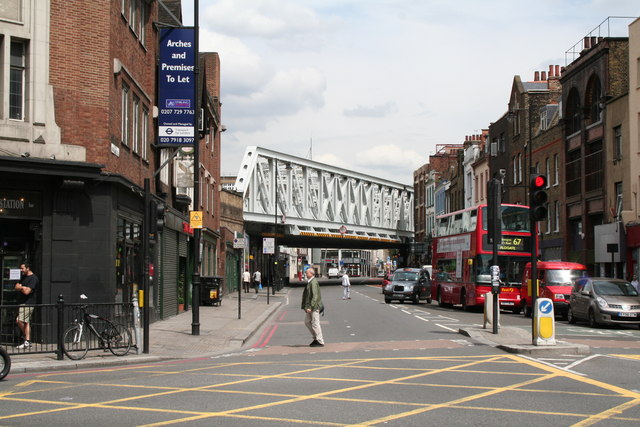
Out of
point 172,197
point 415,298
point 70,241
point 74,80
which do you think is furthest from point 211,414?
point 415,298

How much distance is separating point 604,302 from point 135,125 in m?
15.0

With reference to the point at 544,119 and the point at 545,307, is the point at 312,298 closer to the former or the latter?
the point at 545,307

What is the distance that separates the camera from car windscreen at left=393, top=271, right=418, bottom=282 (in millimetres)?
44000

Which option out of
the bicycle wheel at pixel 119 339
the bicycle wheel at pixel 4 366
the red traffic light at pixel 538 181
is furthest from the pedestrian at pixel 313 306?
the bicycle wheel at pixel 4 366

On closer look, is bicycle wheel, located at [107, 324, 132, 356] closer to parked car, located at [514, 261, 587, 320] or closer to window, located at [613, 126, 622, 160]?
parked car, located at [514, 261, 587, 320]

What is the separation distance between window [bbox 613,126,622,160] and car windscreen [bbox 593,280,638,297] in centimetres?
1487

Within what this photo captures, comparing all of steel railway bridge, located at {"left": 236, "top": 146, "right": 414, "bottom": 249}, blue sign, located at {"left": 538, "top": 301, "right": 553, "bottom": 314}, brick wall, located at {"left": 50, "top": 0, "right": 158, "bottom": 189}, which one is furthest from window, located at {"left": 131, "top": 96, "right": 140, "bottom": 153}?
steel railway bridge, located at {"left": 236, "top": 146, "right": 414, "bottom": 249}

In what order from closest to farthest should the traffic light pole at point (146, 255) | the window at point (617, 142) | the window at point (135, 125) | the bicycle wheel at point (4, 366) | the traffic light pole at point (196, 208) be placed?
the bicycle wheel at point (4, 366)
the traffic light pole at point (146, 255)
the traffic light pole at point (196, 208)
the window at point (135, 125)
the window at point (617, 142)

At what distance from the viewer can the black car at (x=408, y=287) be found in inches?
1693

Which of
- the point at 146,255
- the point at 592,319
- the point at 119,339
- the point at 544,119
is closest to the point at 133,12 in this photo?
the point at 146,255

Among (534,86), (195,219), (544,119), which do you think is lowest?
(195,219)

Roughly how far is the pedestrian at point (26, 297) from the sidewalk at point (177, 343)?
17.9 inches

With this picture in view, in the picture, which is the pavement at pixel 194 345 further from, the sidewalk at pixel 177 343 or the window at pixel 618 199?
the window at pixel 618 199

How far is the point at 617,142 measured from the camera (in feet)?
131
